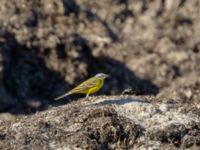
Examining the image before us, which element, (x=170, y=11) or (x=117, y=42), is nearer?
(x=117, y=42)

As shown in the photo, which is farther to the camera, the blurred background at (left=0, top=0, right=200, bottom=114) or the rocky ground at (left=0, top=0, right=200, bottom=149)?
the blurred background at (left=0, top=0, right=200, bottom=114)

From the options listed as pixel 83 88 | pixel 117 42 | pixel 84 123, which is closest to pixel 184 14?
pixel 117 42

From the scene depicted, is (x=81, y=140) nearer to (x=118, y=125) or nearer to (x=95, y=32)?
(x=118, y=125)

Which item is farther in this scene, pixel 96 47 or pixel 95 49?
pixel 96 47

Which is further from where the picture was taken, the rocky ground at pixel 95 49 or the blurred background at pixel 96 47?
the blurred background at pixel 96 47

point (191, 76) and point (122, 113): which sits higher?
point (191, 76)

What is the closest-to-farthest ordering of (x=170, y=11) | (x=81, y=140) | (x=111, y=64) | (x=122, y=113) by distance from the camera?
(x=81, y=140), (x=122, y=113), (x=111, y=64), (x=170, y=11)

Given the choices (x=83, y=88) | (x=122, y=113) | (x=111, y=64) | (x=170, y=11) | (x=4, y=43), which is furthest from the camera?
(x=170, y=11)

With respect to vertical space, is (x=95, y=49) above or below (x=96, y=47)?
below
